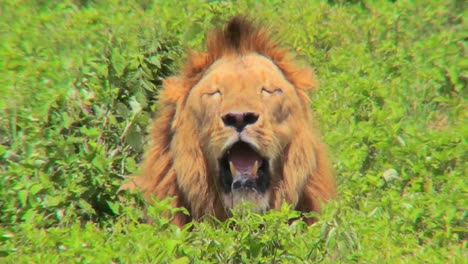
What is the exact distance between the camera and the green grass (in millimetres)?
4180

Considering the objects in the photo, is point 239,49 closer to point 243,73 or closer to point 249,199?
point 243,73

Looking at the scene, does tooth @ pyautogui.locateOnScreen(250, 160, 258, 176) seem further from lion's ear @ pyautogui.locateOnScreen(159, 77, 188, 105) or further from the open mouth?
lion's ear @ pyautogui.locateOnScreen(159, 77, 188, 105)

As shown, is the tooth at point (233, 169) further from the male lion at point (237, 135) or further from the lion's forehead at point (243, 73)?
the lion's forehead at point (243, 73)

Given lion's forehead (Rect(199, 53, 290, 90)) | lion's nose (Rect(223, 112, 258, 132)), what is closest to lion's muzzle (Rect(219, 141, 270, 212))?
lion's nose (Rect(223, 112, 258, 132))

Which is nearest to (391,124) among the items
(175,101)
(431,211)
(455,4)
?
(431,211)

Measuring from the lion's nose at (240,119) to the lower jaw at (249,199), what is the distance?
0.33 m

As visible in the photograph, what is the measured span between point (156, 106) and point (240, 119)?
1.01m

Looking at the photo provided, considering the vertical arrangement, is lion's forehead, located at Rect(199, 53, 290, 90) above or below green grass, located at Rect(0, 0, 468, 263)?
above

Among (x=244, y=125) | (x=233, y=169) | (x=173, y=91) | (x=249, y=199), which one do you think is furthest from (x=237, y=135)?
(x=173, y=91)

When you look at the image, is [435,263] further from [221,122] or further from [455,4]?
[455,4]

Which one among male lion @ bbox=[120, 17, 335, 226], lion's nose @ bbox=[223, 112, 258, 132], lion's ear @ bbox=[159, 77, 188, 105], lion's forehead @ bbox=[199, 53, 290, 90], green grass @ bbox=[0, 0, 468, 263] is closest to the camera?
green grass @ bbox=[0, 0, 468, 263]

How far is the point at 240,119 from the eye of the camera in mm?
4574

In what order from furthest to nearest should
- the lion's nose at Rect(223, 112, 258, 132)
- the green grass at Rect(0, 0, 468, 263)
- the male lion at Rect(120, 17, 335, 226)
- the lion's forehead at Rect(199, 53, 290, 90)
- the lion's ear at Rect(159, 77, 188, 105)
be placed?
the lion's ear at Rect(159, 77, 188, 105) < the lion's forehead at Rect(199, 53, 290, 90) < the male lion at Rect(120, 17, 335, 226) < the lion's nose at Rect(223, 112, 258, 132) < the green grass at Rect(0, 0, 468, 263)

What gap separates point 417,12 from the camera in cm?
768
